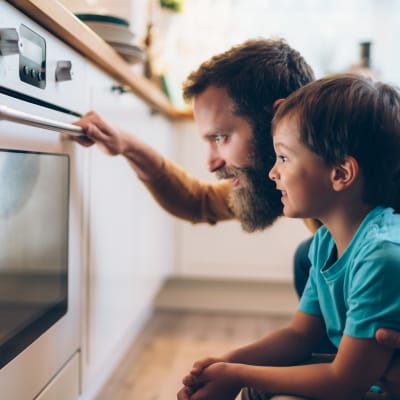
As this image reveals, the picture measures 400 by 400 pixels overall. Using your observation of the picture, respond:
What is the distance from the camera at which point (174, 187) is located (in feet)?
4.65

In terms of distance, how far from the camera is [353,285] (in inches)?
29.8

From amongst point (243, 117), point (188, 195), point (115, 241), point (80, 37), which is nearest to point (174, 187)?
point (188, 195)

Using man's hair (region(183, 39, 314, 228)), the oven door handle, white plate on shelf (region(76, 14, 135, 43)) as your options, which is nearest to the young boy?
man's hair (region(183, 39, 314, 228))

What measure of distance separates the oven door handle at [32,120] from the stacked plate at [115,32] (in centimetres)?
41

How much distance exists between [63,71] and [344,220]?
54 cm

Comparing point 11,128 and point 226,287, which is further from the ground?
point 11,128

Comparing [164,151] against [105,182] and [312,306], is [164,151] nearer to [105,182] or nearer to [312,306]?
[105,182]

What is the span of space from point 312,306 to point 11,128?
0.58 meters

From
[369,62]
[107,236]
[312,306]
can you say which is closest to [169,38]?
[369,62]

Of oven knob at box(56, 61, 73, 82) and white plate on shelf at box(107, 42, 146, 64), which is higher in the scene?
white plate on shelf at box(107, 42, 146, 64)

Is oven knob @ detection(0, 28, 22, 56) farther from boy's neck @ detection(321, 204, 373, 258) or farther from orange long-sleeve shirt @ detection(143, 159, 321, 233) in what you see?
orange long-sleeve shirt @ detection(143, 159, 321, 233)

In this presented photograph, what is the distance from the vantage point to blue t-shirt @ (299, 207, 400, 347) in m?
0.71

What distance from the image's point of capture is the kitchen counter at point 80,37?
0.83m

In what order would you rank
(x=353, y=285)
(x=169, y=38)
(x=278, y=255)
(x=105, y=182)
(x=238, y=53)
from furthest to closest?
(x=169, y=38), (x=278, y=255), (x=105, y=182), (x=238, y=53), (x=353, y=285)
